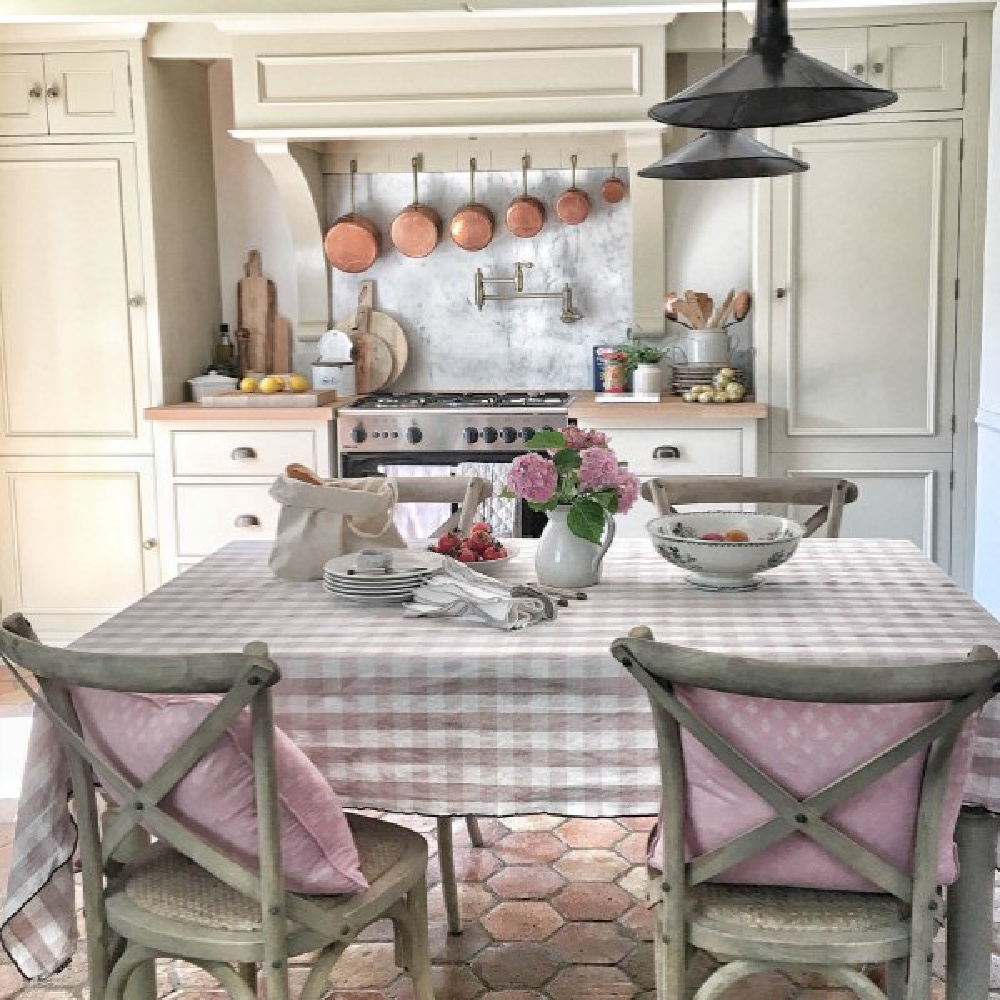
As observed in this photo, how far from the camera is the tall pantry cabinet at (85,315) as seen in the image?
4590mm

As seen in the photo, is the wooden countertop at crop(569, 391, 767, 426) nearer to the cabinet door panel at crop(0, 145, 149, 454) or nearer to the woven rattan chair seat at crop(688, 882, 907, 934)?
the cabinet door panel at crop(0, 145, 149, 454)

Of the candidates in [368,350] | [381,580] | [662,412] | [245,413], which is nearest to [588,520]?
[381,580]

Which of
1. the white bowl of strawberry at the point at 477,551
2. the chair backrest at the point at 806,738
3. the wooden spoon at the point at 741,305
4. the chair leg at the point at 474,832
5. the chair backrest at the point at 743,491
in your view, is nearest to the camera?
the chair backrest at the point at 806,738

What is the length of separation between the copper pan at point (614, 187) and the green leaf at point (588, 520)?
2.76 meters

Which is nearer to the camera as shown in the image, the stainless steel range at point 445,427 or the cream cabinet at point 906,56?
the cream cabinet at point 906,56

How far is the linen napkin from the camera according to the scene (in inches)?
89.7

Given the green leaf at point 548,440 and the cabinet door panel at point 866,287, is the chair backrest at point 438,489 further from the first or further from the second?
the cabinet door panel at point 866,287

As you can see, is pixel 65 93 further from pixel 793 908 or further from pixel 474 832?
pixel 793 908

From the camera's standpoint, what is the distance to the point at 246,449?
462cm

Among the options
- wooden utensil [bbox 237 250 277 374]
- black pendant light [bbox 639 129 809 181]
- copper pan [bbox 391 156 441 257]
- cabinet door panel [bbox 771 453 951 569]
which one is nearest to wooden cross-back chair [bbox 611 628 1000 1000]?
black pendant light [bbox 639 129 809 181]

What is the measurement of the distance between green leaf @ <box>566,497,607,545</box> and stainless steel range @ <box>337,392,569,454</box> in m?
2.04

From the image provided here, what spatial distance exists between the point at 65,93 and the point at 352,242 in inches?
44.6

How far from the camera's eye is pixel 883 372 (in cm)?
457

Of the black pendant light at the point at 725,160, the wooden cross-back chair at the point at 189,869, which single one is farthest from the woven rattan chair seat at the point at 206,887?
the black pendant light at the point at 725,160
